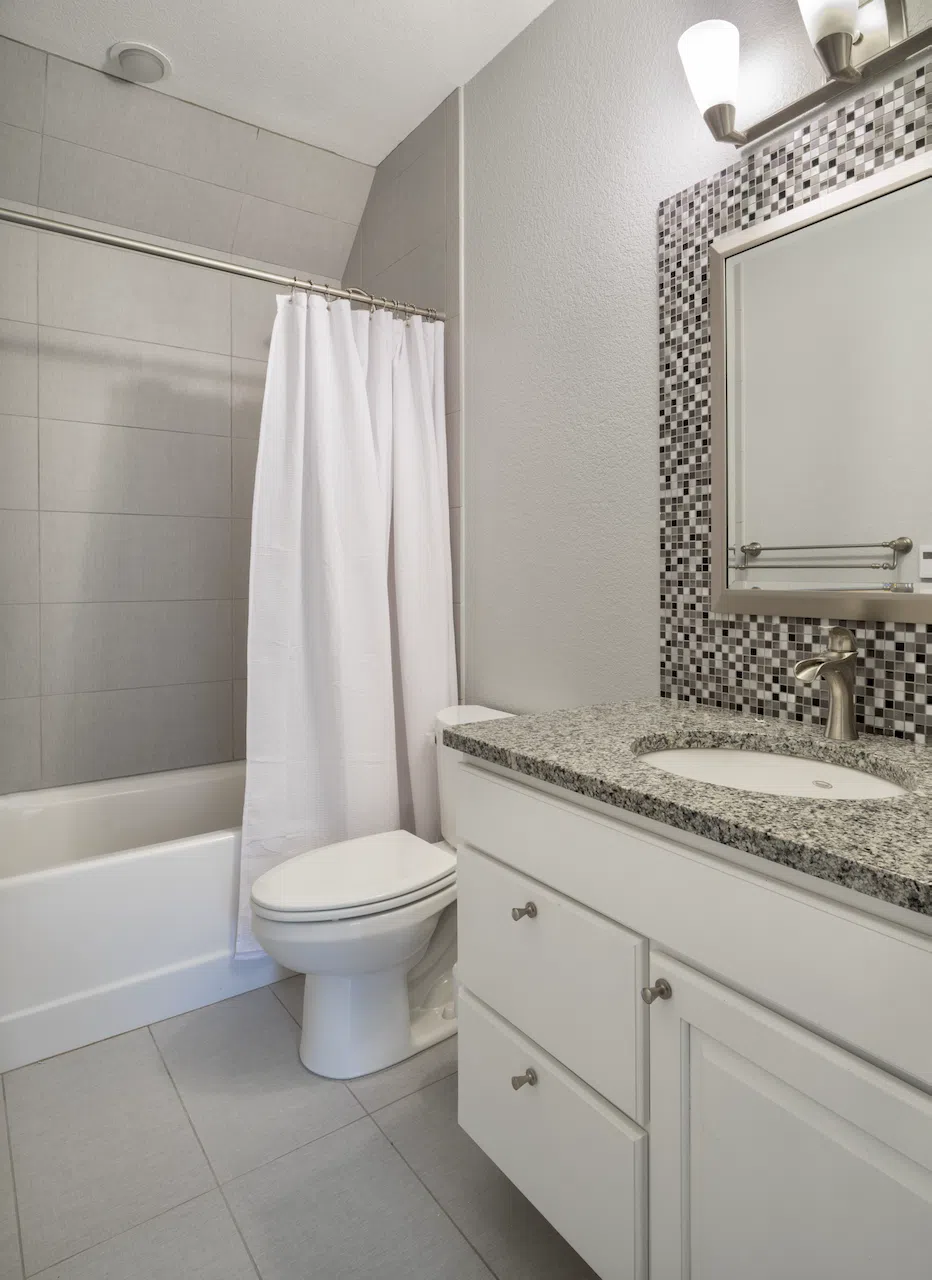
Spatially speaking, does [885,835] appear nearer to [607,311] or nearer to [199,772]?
[607,311]

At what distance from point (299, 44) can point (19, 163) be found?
90 cm

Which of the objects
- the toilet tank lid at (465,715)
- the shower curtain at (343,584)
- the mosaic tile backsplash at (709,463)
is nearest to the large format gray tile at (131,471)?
the shower curtain at (343,584)

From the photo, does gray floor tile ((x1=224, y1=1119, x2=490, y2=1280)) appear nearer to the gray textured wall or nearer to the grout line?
the grout line

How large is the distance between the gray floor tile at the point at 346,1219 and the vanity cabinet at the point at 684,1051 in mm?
179

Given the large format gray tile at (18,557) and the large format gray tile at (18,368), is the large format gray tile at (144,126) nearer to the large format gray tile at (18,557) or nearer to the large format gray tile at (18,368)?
the large format gray tile at (18,368)

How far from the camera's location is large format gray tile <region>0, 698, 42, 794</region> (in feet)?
7.52

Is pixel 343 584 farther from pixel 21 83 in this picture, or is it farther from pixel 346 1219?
pixel 21 83

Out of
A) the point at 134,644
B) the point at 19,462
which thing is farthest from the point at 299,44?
the point at 134,644

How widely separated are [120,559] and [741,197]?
208 cm

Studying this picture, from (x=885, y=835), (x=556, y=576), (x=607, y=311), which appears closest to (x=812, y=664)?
(x=885, y=835)

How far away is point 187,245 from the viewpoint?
2500 millimetres

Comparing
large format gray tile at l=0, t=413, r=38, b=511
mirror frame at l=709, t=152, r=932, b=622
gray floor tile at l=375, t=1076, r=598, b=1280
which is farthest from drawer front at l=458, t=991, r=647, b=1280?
large format gray tile at l=0, t=413, r=38, b=511

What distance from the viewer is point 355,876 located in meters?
1.67

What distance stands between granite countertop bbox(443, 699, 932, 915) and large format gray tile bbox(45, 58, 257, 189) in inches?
84.3
